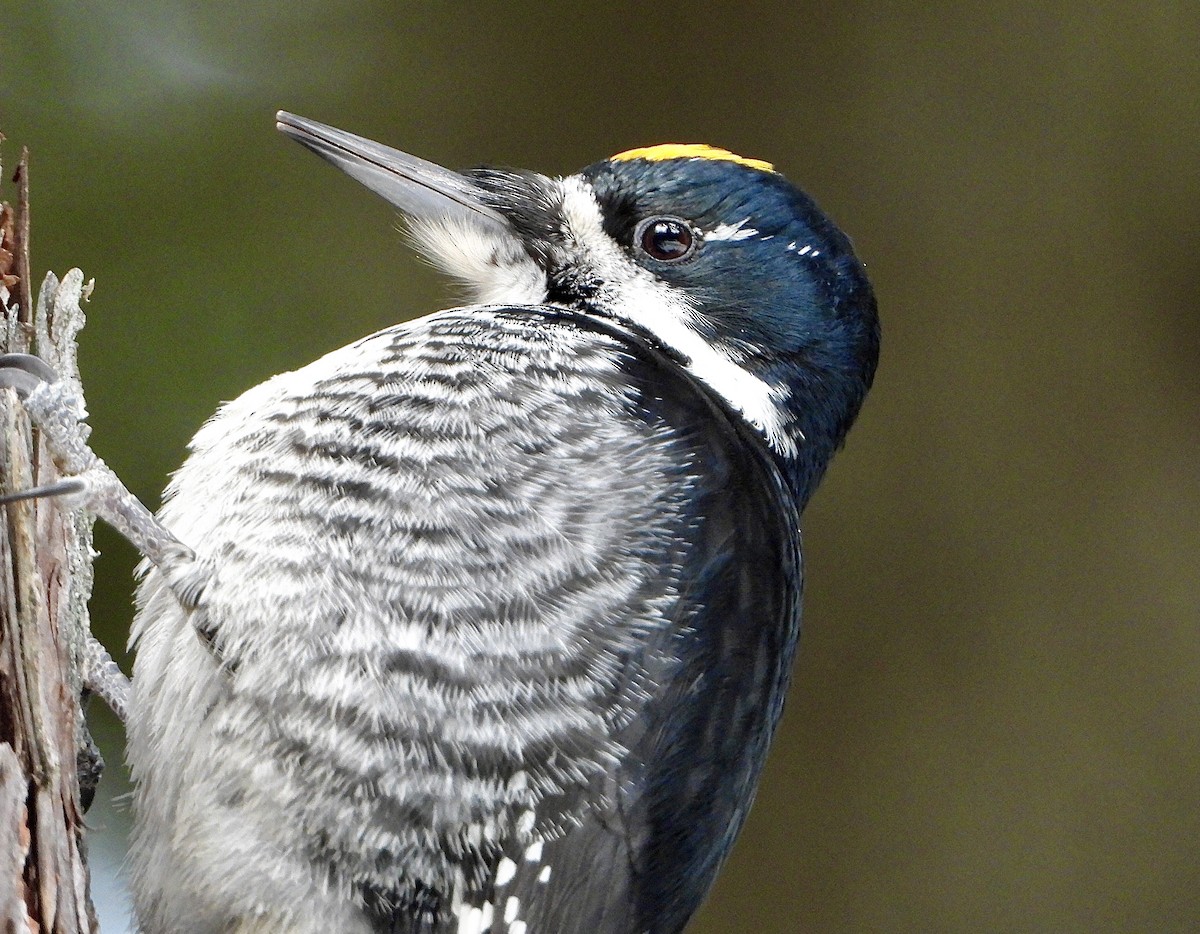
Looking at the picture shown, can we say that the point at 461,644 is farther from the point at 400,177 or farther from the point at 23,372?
the point at 400,177

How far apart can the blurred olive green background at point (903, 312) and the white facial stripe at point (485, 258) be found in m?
0.60

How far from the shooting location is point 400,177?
2.10 m

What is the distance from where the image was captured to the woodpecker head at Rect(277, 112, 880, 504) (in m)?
2.04

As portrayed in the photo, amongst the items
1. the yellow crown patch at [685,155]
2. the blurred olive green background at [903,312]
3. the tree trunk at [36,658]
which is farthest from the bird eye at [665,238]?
the tree trunk at [36,658]

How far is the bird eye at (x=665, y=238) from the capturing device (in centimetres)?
207

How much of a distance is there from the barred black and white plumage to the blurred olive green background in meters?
0.94

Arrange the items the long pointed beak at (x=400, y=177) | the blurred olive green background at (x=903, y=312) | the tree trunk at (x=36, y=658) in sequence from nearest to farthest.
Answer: the tree trunk at (x=36, y=658), the long pointed beak at (x=400, y=177), the blurred olive green background at (x=903, y=312)

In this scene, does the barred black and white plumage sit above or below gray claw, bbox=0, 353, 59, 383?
below

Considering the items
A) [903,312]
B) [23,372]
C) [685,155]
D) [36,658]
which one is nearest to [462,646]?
[36,658]

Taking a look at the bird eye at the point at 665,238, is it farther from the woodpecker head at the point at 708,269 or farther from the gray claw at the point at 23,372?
the gray claw at the point at 23,372

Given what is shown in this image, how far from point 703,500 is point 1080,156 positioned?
148 centimetres

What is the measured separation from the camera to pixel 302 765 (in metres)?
1.52

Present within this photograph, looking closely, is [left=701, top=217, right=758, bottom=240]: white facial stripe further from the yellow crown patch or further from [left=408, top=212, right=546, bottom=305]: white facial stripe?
[left=408, top=212, right=546, bottom=305]: white facial stripe

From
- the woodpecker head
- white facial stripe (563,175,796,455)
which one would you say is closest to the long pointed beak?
the woodpecker head
